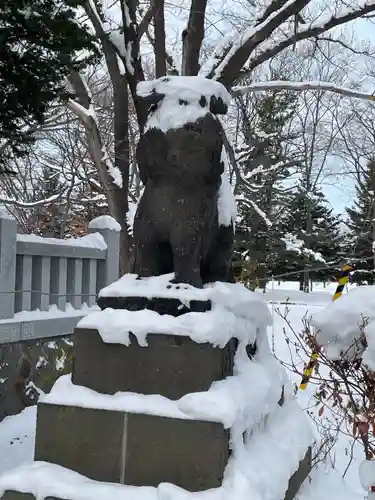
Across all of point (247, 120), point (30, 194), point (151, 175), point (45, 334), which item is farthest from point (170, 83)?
point (30, 194)

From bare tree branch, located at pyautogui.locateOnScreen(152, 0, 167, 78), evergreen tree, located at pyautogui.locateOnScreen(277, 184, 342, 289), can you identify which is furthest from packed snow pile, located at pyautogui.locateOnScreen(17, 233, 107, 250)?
evergreen tree, located at pyautogui.locateOnScreen(277, 184, 342, 289)

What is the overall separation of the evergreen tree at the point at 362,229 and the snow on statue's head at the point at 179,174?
69.7 feet

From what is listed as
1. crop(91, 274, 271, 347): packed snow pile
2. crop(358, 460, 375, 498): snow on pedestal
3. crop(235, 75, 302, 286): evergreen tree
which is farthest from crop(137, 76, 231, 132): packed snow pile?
crop(235, 75, 302, 286): evergreen tree

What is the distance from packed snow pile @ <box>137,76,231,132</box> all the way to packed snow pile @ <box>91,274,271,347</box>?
0.92 meters

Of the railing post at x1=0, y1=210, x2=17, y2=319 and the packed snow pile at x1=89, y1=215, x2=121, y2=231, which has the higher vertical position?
the packed snow pile at x1=89, y1=215, x2=121, y2=231

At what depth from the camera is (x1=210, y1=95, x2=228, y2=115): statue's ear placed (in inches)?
126

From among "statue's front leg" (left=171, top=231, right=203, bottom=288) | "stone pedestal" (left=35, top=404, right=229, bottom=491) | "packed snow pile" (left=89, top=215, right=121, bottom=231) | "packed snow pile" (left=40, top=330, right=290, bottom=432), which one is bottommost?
"stone pedestal" (left=35, top=404, right=229, bottom=491)

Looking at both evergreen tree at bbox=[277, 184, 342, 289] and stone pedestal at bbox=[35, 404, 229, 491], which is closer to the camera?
stone pedestal at bbox=[35, 404, 229, 491]

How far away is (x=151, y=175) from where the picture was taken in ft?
10.6

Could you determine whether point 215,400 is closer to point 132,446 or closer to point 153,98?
point 132,446

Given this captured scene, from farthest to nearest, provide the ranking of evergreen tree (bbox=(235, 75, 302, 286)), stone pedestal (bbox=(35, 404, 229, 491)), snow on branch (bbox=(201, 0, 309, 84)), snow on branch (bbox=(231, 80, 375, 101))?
evergreen tree (bbox=(235, 75, 302, 286)), snow on branch (bbox=(231, 80, 375, 101)), snow on branch (bbox=(201, 0, 309, 84)), stone pedestal (bbox=(35, 404, 229, 491))

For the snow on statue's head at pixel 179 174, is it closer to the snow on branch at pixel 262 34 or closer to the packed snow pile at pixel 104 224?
the packed snow pile at pixel 104 224

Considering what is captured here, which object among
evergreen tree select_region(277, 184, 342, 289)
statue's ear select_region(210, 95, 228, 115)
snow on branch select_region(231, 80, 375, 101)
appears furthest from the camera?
evergreen tree select_region(277, 184, 342, 289)

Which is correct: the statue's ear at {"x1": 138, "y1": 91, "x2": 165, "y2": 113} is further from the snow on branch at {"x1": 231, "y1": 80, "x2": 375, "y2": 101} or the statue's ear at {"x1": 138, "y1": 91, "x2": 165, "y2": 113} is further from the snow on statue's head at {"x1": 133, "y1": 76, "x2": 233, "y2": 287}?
the snow on branch at {"x1": 231, "y1": 80, "x2": 375, "y2": 101}
